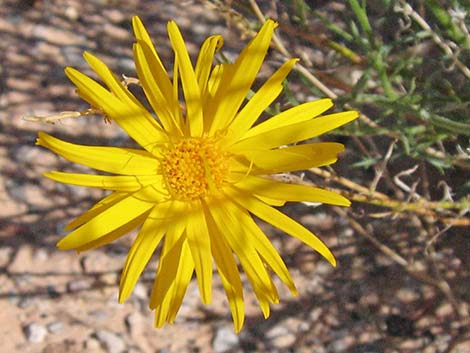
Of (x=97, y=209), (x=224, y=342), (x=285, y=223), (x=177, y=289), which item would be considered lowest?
(x=224, y=342)

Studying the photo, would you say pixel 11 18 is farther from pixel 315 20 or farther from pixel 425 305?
pixel 425 305

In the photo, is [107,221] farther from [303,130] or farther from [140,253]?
[303,130]

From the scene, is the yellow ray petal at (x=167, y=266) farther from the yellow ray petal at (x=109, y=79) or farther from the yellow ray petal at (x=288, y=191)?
the yellow ray petal at (x=109, y=79)

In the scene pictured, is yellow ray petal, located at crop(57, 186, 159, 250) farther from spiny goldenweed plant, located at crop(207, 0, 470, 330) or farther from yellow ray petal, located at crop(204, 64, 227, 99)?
spiny goldenweed plant, located at crop(207, 0, 470, 330)

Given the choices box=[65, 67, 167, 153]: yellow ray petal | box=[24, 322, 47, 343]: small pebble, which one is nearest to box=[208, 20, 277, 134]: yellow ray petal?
box=[65, 67, 167, 153]: yellow ray petal

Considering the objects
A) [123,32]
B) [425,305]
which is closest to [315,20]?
[123,32]

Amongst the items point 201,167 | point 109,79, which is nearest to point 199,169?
point 201,167

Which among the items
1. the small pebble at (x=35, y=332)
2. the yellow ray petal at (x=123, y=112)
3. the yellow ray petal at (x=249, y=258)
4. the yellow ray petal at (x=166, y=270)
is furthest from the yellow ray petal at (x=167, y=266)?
the small pebble at (x=35, y=332)
